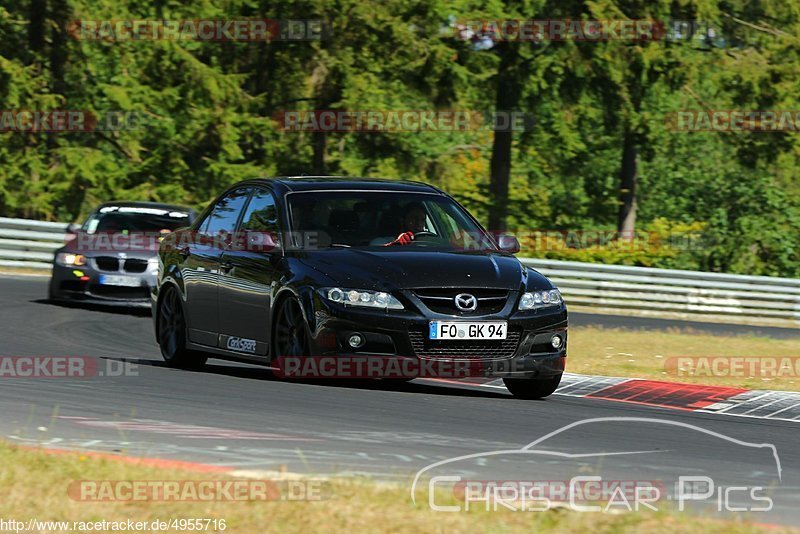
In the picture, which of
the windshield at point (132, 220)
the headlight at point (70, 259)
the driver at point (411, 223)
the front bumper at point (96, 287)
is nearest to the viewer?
the driver at point (411, 223)

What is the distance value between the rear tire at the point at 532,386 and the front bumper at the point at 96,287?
323 inches

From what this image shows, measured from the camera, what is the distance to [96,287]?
1814 cm

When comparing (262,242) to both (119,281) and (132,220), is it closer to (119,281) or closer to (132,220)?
(119,281)

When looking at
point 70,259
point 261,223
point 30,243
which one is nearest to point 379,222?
point 261,223

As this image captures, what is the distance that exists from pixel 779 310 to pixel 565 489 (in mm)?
21530

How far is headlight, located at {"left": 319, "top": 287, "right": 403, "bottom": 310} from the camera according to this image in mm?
9789

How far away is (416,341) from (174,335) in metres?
3.21

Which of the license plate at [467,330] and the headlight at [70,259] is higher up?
the license plate at [467,330]

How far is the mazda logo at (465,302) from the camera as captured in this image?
9852 mm

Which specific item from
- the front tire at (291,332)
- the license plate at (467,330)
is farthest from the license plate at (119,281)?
the license plate at (467,330)

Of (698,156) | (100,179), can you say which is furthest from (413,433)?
(698,156)

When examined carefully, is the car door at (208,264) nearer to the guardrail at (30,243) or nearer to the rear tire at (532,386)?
the rear tire at (532,386)

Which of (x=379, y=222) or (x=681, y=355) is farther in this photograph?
(x=681, y=355)

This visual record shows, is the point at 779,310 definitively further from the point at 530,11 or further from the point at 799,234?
the point at 799,234
